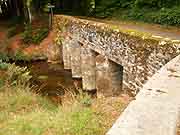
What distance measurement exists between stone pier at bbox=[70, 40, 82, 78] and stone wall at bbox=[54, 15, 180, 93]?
1.70 metres

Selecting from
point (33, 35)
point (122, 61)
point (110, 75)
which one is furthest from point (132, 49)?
point (33, 35)

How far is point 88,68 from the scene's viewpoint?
1283cm

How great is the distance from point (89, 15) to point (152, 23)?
587cm

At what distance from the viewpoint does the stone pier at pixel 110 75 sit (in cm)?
1058

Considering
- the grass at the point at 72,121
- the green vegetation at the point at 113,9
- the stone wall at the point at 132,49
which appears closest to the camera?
the grass at the point at 72,121

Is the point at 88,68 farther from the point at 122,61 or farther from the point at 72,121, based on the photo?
the point at 72,121

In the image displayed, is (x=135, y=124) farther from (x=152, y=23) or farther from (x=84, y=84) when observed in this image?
(x=152, y=23)

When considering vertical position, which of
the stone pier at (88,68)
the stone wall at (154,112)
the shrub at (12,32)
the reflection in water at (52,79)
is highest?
the stone wall at (154,112)

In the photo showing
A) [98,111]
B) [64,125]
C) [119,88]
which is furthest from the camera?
[119,88]

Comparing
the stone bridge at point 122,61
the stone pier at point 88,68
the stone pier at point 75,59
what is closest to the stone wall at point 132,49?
the stone bridge at point 122,61

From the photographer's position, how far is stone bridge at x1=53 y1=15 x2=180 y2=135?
3.32m

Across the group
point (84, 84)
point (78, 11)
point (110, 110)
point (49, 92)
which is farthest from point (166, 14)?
point (110, 110)

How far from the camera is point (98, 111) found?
499 cm

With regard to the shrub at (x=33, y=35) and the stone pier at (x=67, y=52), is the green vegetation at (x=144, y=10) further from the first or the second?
the stone pier at (x=67, y=52)
